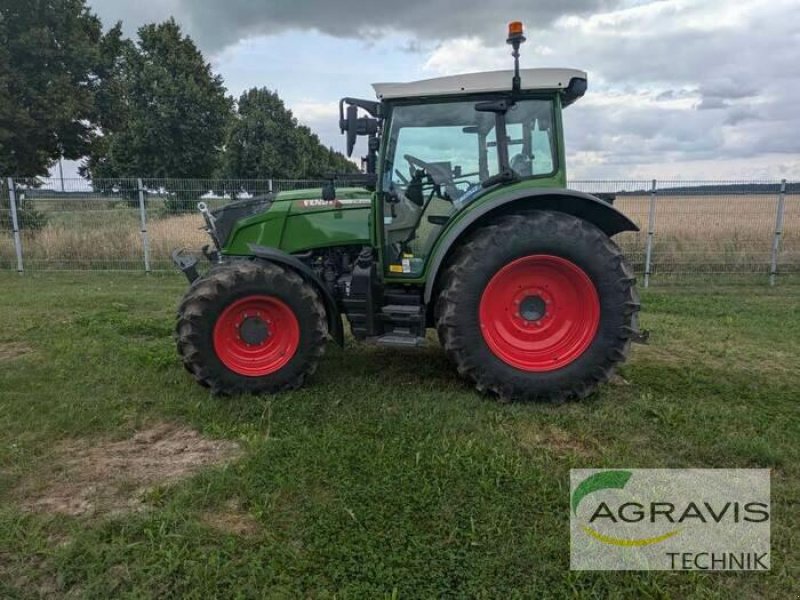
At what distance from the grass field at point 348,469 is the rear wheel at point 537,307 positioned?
0.80 ft

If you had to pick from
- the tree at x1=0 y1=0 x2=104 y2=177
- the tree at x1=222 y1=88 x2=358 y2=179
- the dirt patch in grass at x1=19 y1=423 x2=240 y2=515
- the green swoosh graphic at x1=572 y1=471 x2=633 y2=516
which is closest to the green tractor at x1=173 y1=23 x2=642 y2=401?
the dirt patch in grass at x1=19 y1=423 x2=240 y2=515

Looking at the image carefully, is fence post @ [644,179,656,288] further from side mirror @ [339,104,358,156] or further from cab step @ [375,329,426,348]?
side mirror @ [339,104,358,156]

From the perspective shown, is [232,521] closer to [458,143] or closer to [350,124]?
[350,124]

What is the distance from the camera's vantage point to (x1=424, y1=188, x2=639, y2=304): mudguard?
150 inches

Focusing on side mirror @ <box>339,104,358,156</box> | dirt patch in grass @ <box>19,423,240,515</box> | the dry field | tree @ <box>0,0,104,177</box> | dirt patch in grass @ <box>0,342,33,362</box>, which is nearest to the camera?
dirt patch in grass @ <box>19,423,240,515</box>

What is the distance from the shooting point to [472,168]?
4074 mm

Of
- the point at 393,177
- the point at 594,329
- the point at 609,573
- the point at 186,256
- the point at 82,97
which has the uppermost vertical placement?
the point at 82,97

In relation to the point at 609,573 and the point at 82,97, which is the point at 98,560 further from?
the point at 82,97

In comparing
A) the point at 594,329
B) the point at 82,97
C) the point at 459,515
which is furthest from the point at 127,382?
the point at 82,97

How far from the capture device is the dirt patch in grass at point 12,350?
5051 mm

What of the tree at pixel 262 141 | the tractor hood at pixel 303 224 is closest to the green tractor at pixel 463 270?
the tractor hood at pixel 303 224

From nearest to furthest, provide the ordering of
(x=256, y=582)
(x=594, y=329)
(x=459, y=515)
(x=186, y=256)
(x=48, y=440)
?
(x=256, y=582) < (x=459, y=515) < (x=48, y=440) < (x=594, y=329) < (x=186, y=256)

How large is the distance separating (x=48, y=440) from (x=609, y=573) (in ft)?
10.5

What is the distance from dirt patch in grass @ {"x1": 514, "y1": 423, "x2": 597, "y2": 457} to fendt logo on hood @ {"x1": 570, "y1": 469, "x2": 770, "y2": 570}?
321 mm
